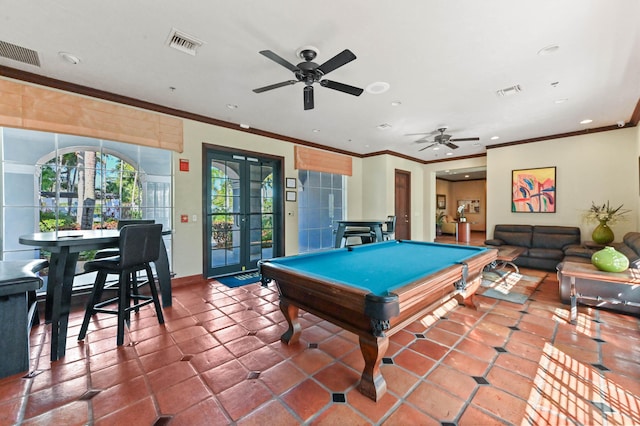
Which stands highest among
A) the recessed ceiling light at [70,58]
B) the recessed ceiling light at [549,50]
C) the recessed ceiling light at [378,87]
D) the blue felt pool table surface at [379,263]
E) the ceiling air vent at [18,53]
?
the recessed ceiling light at [378,87]

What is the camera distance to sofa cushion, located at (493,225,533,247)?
5.61 meters

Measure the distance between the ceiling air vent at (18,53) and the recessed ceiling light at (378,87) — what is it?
358cm

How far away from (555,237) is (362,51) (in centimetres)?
550

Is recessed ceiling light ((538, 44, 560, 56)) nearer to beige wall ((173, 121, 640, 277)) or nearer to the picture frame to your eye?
beige wall ((173, 121, 640, 277))

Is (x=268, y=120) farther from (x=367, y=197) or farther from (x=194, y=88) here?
(x=367, y=197)

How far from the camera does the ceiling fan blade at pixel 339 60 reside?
2135 millimetres

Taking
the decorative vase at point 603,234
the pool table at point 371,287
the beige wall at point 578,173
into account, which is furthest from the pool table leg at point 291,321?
the beige wall at point 578,173

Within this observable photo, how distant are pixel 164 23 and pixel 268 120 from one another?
248cm

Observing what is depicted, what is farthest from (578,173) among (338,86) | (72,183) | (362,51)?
(72,183)

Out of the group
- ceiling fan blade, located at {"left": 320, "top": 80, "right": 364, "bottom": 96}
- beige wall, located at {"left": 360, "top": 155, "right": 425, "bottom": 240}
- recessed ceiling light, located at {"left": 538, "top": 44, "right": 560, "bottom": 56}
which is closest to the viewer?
recessed ceiling light, located at {"left": 538, "top": 44, "right": 560, "bottom": 56}

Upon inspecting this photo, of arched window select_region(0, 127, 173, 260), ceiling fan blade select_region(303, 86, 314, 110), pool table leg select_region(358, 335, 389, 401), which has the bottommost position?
pool table leg select_region(358, 335, 389, 401)

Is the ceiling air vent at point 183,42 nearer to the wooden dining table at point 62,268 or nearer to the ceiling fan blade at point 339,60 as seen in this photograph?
the ceiling fan blade at point 339,60

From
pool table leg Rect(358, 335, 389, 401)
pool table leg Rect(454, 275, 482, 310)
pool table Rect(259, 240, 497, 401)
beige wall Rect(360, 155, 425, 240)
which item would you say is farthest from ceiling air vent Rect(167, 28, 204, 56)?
beige wall Rect(360, 155, 425, 240)

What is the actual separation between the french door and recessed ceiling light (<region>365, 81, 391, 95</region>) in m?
2.67
